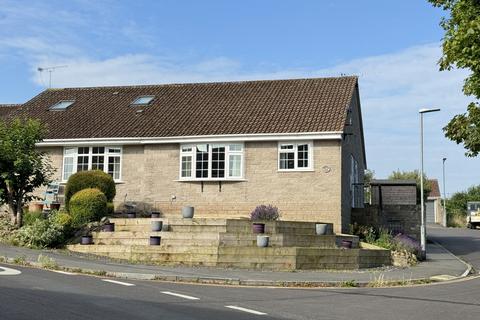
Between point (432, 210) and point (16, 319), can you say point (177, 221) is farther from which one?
point (432, 210)

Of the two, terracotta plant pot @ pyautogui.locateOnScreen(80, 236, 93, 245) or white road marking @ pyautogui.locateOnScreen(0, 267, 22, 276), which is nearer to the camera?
white road marking @ pyautogui.locateOnScreen(0, 267, 22, 276)

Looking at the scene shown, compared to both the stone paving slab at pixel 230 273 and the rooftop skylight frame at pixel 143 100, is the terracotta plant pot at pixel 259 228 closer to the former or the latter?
the stone paving slab at pixel 230 273

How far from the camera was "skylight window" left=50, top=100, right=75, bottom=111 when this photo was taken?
3161 centimetres

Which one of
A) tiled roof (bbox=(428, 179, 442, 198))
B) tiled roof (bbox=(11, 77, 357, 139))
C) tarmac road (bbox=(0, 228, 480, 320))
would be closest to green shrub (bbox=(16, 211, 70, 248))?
tarmac road (bbox=(0, 228, 480, 320))

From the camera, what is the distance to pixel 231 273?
16.3 m

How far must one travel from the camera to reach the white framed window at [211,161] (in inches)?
1013

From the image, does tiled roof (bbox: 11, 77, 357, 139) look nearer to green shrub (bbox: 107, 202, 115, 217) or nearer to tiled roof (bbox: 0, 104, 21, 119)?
tiled roof (bbox: 0, 104, 21, 119)

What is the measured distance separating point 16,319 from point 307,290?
7343 millimetres

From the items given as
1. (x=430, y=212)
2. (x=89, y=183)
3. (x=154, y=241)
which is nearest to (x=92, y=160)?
(x=89, y=183)

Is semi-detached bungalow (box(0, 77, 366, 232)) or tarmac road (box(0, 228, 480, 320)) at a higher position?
semi-detached bungalow (box(0, 77, 366, 232))

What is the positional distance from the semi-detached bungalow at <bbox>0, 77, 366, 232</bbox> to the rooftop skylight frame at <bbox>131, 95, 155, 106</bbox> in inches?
4.1

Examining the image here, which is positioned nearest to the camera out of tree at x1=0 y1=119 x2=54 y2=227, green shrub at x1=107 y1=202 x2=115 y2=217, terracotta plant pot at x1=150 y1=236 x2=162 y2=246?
terracotta plant pot at x1=150 y1=236 x2=162 y2=246

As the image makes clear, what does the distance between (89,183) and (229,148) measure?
602 centimetres

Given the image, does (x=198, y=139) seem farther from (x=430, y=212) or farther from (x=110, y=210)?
(x=430, y=212)
